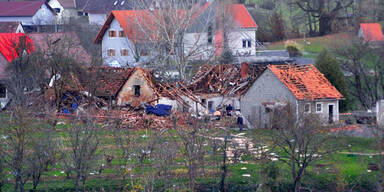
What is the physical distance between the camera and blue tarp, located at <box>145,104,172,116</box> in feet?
96.9

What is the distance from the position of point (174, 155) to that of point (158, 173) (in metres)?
0.76

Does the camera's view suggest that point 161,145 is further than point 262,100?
No

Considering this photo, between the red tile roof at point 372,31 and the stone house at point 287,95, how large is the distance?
19463mm

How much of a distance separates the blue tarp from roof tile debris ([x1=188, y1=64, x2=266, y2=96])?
343 centimetres

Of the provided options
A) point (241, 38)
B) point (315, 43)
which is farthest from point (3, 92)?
point (315, 43)

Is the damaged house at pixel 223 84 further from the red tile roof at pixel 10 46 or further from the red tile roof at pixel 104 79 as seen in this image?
the red tile roof at pixel 10 46

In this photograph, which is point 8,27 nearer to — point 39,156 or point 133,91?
point 133,91

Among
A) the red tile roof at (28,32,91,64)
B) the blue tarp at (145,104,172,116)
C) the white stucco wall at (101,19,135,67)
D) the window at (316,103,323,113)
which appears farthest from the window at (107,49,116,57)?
the window at (316,103,323,113)

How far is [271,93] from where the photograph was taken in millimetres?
29469

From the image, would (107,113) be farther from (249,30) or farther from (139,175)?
(249,30)

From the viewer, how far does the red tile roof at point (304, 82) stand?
28828 millimetres

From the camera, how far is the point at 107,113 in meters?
27.9

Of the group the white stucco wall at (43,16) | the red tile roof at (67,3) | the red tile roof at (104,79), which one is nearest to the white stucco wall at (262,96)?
the red tile roof at (104,79)

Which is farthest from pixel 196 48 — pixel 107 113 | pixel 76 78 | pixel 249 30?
pixel 249 30
